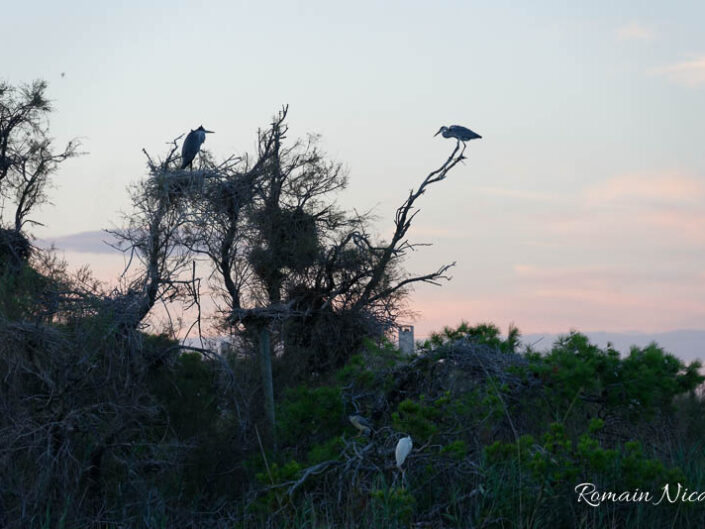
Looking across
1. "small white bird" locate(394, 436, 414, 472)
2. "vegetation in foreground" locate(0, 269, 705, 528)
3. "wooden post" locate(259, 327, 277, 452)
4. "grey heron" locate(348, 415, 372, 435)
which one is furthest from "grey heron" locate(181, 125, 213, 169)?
"small white bird" locate(394, 436, 414, 472)

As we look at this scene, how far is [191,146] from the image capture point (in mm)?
14430

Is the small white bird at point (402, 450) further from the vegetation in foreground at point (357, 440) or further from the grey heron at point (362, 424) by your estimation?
the grey heron at point (362, 424)

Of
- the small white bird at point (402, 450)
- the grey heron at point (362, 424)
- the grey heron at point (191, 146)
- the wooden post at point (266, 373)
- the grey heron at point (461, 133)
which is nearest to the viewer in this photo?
the small white bird at point (402, 450)

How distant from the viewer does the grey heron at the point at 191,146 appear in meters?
14.4

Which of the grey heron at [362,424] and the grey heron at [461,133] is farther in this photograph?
the grey heron at [461,133]

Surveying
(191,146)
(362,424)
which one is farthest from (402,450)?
(191,146)

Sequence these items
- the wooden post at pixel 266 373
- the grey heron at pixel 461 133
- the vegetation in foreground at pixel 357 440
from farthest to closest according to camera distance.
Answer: the grey heron at pixel 461 133 → the wooden post at pixel 266 373 → the vegetation in foreground at pixel 357 440

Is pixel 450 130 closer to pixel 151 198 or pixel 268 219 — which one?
pixel 268 219

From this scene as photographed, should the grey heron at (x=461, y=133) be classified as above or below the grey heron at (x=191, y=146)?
above

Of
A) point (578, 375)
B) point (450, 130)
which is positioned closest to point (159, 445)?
point (578, 375)

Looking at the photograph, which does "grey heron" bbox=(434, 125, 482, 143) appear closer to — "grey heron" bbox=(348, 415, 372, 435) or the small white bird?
"grey heron" bbox=(348, 415, 372, 435)

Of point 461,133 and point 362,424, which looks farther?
point 461,133

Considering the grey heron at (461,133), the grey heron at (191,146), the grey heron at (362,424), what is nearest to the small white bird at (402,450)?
the grey heron at (362,424)

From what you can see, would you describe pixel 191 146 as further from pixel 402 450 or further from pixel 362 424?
pixel 402 450
